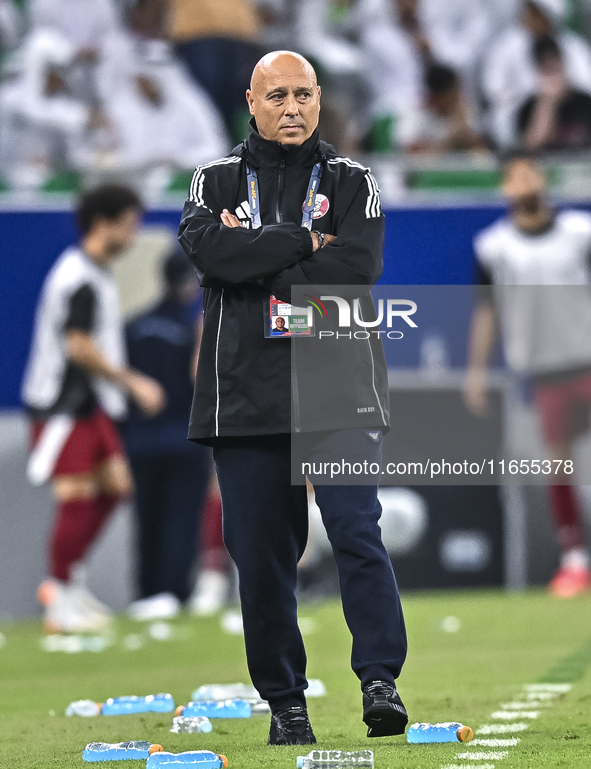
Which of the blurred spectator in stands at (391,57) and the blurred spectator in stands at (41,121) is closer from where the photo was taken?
the blurred spectator in stands at (41,121)

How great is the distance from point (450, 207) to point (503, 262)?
84 cm

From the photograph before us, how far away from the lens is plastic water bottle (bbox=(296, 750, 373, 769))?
292 cm

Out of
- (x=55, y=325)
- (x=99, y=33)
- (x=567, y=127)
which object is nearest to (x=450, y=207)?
(x=567, y=127)

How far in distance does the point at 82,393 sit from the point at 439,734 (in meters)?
4.89

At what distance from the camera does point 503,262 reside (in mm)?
8891

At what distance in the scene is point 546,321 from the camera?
8562 millimetres

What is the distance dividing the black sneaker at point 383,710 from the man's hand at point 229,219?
1255 mm

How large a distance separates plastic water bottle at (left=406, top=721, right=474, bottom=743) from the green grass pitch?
4 centimetres

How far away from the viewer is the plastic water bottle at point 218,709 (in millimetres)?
4109

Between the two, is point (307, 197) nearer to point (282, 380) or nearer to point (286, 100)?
point (286, 100)

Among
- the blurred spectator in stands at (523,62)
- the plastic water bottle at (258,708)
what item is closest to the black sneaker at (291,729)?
the plastic water bottle at (258,708)

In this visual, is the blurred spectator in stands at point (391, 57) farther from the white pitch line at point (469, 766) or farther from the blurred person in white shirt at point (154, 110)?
the white pitch line at point (469, 766)

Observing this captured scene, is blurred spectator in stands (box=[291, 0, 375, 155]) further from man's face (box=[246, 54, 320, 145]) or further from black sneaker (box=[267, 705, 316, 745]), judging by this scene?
black sneaker (box=[267, 705, 316, 745])

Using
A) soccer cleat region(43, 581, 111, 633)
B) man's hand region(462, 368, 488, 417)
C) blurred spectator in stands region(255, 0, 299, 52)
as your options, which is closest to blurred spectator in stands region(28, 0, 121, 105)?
blurred spectator in stands region(255, 0, 299, 52)
